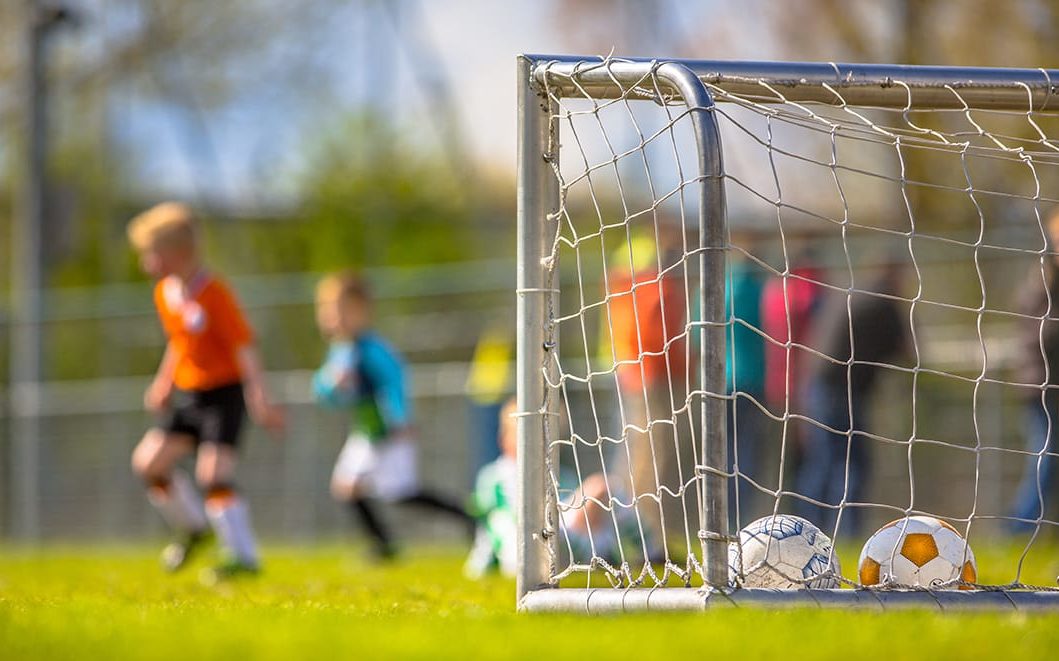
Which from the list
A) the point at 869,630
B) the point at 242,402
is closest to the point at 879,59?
the point at 242,402

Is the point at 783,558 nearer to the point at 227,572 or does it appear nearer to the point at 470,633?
the point at 470,633

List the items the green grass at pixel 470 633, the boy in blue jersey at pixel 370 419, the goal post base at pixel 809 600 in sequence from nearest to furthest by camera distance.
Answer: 1. the green grass at pixel 470 633
2. the goal post base at pixel 809 600
3. the boy in blue jersey at pixel 370 419

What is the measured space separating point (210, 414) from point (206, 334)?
1.24 feet

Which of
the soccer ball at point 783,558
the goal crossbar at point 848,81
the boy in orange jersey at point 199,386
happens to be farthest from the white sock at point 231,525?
the soccer ball at point 783,558

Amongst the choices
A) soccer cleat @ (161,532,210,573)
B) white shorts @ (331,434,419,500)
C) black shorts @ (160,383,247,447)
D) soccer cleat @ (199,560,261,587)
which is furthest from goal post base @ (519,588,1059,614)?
white shorts @ (331,434,419,500)

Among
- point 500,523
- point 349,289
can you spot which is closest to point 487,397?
point 349,289

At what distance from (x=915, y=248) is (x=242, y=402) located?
7016 millimetres

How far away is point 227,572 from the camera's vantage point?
23.7 ft

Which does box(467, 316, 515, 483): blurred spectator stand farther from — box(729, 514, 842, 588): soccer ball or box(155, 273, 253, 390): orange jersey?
box(729, 514, 842, 588): soccer ball

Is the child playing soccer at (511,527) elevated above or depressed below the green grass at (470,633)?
below

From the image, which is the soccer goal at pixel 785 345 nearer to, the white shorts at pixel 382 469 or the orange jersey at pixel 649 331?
the orange jersey at pixel 649 331

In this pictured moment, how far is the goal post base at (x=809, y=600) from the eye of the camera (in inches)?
159

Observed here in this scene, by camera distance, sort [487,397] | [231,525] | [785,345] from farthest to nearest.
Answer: [487,397] < [231,525] < [785,345]

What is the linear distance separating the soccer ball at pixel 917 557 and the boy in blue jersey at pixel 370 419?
4.91m
